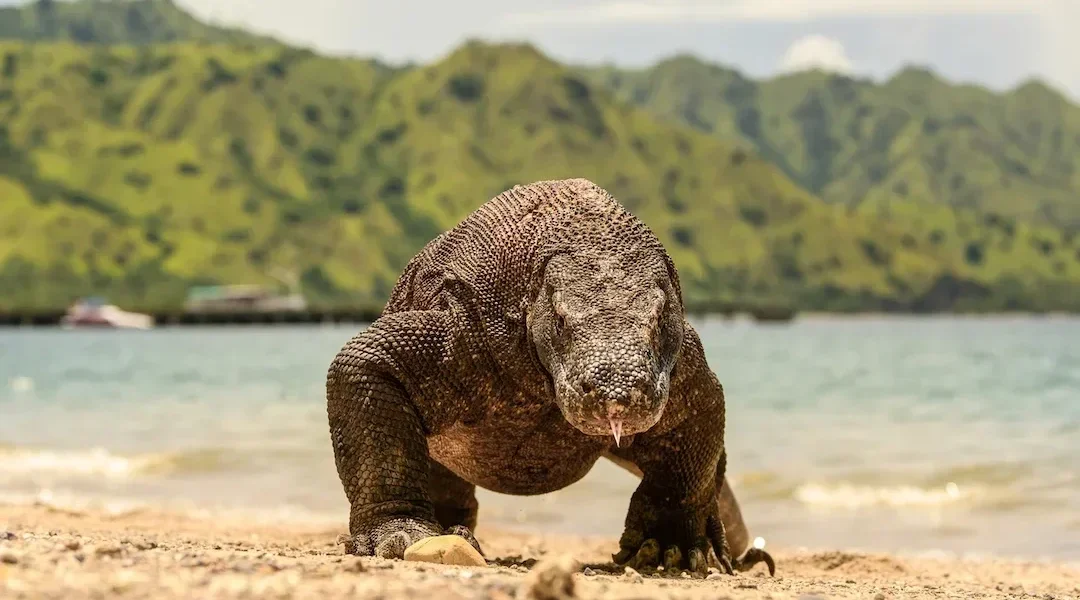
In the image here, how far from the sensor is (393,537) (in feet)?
19.2

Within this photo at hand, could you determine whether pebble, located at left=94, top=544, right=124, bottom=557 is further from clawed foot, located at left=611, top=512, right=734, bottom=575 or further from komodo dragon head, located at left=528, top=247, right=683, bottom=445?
clawed foot, located at left=611, top=512, right=734, bottom=575

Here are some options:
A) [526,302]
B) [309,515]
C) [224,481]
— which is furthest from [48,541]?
[224,481]

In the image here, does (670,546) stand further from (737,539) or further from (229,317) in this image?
(229,317)

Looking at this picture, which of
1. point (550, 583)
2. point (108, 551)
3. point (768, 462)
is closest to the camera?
point (550, 583)

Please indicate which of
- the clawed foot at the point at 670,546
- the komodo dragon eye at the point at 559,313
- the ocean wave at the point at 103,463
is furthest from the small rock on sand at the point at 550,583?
the ocean wave at the point at 103,463

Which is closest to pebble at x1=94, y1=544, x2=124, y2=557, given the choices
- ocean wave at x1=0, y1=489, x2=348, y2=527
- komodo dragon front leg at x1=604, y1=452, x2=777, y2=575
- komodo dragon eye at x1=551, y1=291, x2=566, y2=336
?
komodo dragon eye at x1=551, y1=291, x2=566, y2=336

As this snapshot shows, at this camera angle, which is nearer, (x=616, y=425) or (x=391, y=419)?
(x=616, y=425)

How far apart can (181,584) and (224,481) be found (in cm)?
1263

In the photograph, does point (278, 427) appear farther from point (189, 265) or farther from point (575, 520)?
point (189, 265)

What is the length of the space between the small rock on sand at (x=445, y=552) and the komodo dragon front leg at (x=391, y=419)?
332 millimetres

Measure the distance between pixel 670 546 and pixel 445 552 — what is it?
1.76 metres

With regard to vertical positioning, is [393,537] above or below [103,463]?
above

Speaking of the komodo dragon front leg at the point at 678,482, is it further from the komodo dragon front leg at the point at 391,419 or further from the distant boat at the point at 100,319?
the distant boat at the point at 100,319

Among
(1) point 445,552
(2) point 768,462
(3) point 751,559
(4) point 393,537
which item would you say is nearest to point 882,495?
(2) point 768,462
